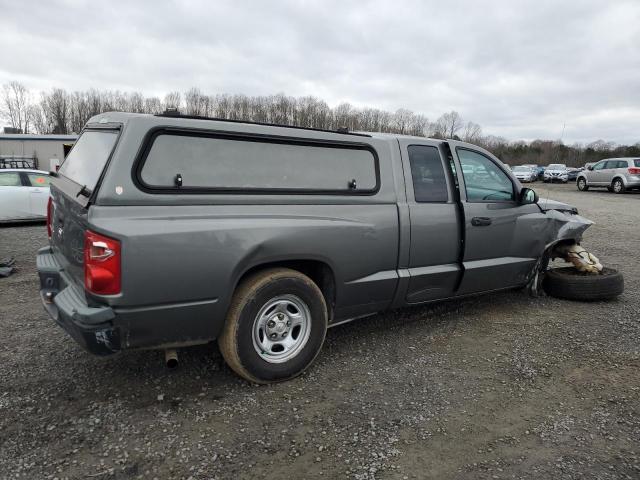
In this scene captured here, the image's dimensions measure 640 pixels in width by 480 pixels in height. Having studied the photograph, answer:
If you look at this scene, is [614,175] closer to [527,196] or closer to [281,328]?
[527,196]

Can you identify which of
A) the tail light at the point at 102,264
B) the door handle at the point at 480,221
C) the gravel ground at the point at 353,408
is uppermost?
the door handle at the point at 480,221

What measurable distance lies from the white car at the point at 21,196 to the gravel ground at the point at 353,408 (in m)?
6.95

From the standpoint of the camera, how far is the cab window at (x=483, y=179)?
444 cm

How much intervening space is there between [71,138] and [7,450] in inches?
1452

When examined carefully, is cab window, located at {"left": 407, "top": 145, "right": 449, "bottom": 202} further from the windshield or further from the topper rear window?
the windshield

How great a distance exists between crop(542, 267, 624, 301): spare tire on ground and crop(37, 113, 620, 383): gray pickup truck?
1.51 meters

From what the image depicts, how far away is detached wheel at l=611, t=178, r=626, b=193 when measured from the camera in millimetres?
23239

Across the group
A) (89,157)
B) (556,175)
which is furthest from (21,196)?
(556,175)

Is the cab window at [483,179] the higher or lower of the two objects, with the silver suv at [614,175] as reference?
lower

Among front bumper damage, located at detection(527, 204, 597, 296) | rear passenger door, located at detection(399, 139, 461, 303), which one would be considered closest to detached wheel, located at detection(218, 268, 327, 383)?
rear passenger door, located at detection(399, 139, 461, 303)

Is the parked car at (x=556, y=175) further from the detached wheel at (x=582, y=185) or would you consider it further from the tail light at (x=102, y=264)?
the tail light at (x=102, y=264)

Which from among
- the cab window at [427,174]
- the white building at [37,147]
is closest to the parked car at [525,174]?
the cab window at [427,174]

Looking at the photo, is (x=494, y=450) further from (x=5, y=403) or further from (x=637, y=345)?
(x=5, y=403)

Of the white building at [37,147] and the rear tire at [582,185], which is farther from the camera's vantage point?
the white building at [37,147]
